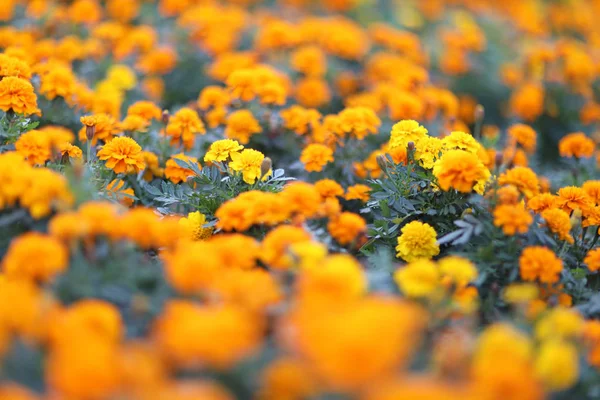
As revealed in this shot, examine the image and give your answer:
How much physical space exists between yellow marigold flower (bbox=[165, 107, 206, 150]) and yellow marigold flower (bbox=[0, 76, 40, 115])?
71 centimetres

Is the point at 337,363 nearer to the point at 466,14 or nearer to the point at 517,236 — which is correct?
the point at 517,236

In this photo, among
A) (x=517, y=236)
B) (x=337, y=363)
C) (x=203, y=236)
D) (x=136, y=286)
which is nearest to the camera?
(x=337, y=363)

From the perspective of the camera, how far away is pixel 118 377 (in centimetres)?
138

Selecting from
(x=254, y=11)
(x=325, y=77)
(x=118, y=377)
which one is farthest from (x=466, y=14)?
(x=118, y=377)

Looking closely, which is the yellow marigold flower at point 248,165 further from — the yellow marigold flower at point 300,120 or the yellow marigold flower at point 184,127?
the yellow marigold flower at point 300,120

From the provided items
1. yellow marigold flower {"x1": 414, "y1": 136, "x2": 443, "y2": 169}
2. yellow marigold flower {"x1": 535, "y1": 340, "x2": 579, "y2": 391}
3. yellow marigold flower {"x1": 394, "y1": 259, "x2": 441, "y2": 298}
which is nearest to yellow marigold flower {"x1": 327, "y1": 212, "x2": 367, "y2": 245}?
yellow marigold flower {"x1": 394, "y1": 259, "x2": 441, "y2": 298}

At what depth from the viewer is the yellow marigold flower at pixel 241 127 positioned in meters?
3.52

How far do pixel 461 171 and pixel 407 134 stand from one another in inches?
21.8

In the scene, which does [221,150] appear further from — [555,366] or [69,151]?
[555,366]

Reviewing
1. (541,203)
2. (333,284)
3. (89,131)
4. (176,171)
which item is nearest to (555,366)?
(333,284)

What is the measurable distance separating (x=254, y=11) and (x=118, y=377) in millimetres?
5802

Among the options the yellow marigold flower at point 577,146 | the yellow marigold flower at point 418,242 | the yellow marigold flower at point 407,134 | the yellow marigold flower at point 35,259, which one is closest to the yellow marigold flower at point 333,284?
the yellow marigold flower at point 35,259

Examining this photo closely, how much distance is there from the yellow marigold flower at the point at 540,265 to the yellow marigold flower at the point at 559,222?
228 mm

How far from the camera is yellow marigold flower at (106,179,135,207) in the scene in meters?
2.74
